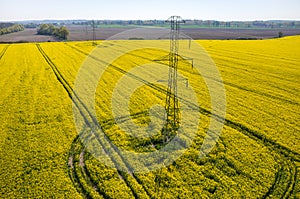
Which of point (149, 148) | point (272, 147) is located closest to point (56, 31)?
point (149, 148)

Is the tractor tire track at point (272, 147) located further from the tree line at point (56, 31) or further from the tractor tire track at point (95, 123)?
the tree line at point (56, 31)

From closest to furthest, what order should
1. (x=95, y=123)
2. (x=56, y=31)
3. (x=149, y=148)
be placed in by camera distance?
(x=149, y=148) → (x=95, y=123) → (x=56, y=31)

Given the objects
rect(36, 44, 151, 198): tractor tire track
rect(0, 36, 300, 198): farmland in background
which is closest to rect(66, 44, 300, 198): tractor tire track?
rect(0, 36, 300, 198): farmland in background

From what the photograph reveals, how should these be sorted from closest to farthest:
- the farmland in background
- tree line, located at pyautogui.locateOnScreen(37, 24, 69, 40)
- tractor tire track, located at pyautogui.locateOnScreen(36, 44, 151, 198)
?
the farmland in background, tractor tire track, located at pyautogui.locateOnScreen(36, 44, 151, 198), tree line, located at pyautogui.locateOnScreen(37, 24, 69, 40)

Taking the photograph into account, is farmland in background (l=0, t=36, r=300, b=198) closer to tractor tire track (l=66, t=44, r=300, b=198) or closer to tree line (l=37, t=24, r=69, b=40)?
tractor tire track (l=66, t=44, r=300, b=198)

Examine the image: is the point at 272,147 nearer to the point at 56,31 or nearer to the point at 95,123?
the point at 95,123

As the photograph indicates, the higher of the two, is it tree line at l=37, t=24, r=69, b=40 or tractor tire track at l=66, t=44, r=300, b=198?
tree line at l=37, t=24, r=69, b=40

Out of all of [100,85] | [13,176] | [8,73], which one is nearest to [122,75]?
[100,85]

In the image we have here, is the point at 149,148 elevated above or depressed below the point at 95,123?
below

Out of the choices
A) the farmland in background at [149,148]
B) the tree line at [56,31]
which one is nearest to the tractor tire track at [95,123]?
the farmland in background at [149,148]

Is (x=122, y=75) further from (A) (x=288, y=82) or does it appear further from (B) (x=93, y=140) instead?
(A) (x=288, y=82)

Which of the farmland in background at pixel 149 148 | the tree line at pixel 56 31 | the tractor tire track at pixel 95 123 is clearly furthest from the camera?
the tree line at pixel 56 31
